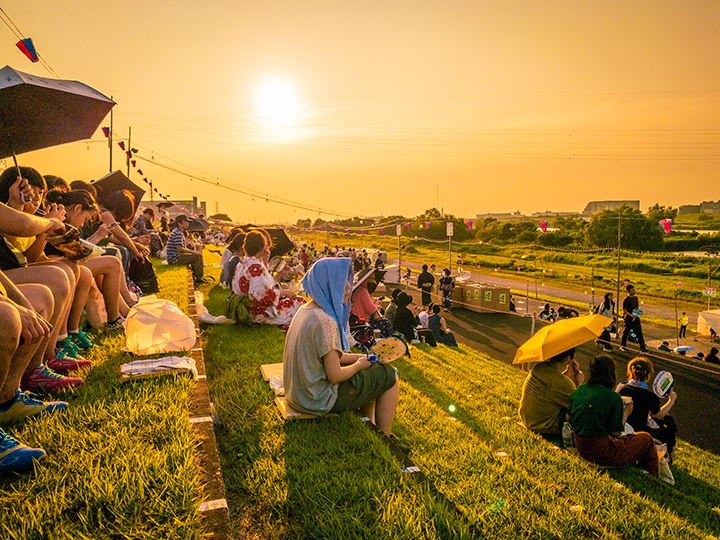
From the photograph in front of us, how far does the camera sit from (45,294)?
2955 millimetres

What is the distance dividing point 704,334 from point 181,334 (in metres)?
22.5

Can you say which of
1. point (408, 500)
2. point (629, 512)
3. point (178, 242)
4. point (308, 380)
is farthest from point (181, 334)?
point (178, 242)

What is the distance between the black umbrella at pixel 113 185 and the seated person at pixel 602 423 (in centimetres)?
659

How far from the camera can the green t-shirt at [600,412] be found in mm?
4047

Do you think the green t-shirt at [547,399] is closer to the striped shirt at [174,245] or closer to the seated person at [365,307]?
the seated person at [365,307]

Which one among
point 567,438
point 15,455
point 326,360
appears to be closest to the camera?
point 15,455

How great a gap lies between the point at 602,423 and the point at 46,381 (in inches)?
192

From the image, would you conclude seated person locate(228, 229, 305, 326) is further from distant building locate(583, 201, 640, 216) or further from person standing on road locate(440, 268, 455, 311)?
distant building locate(583, 201, 640, 216)

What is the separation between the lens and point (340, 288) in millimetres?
3311

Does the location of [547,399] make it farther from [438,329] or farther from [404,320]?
[438,329]

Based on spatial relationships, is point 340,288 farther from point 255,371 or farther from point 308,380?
point 255,371

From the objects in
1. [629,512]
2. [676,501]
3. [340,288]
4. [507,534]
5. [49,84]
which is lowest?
[676,501]

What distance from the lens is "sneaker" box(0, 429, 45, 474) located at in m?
2.12

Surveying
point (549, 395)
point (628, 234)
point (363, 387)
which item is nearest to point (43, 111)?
point (363, 387)
